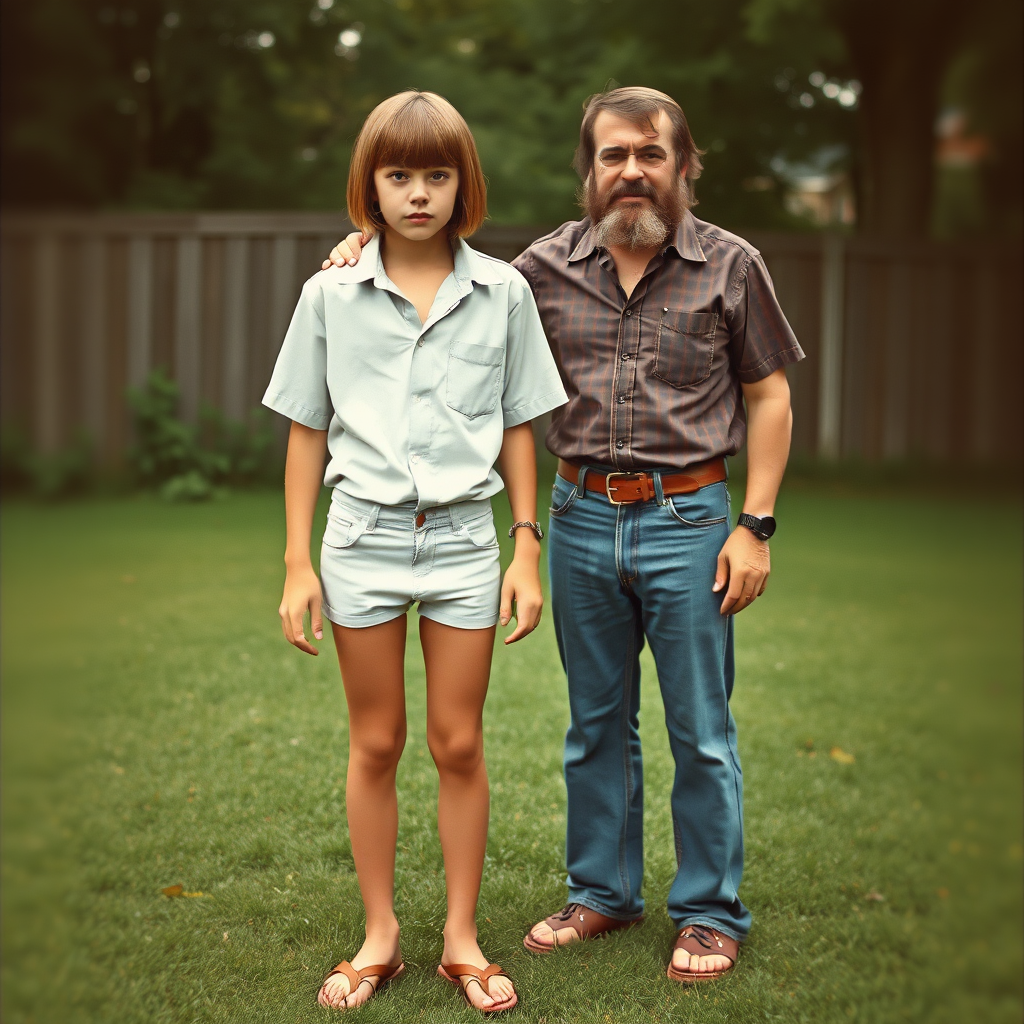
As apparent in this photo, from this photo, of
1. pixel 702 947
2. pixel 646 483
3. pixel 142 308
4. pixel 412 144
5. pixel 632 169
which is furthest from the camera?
pixel 142 308

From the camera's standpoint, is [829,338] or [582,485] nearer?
[582,485]

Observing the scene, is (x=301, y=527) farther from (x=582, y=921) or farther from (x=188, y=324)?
(x=188, y=324)

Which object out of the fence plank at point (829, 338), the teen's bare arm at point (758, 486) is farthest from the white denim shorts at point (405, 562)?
A: the fence plank at point (829, 338)

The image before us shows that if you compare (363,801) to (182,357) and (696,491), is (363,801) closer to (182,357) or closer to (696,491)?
(696,491)

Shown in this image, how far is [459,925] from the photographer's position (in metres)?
2.15

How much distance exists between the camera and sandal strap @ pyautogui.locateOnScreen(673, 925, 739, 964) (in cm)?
223

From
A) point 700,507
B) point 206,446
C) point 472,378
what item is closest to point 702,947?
point 700,507

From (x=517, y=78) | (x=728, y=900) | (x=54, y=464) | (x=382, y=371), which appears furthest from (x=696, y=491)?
(x=517, y=78)

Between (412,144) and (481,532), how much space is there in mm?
670

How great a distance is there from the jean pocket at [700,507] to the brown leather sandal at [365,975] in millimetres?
1030

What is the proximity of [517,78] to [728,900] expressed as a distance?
9.18 meters

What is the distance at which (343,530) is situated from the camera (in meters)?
1.96

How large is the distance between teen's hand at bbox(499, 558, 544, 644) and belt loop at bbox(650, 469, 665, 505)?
27 cm

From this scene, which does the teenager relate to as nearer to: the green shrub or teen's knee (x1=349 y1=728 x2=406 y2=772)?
teen's knee (x1=349 y1=728 x2=406 y2=772)
